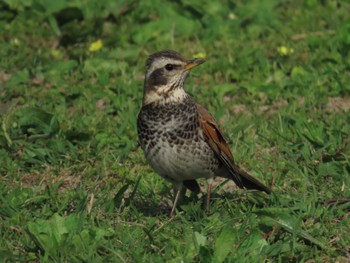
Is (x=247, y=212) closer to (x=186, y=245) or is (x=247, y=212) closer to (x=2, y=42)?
(x=186, y=245)

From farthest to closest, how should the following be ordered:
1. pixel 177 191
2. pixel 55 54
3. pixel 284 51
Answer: pixel 55 54 < pixel 284 51 < pixel 177 191

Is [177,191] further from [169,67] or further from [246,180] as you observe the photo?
[169,67]

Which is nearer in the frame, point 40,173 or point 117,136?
point 40,173

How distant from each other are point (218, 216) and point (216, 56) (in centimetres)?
399

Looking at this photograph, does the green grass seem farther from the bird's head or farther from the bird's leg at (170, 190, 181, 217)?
the bird's head

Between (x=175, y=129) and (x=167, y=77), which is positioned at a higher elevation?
(x=167, y=77)

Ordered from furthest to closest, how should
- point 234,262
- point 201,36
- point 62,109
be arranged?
point 201,36
point 62,109
point 234,262

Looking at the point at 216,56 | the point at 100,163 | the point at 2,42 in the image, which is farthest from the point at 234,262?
the point at 2,42

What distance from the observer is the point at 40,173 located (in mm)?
8094

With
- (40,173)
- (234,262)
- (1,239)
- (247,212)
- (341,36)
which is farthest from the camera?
(341,36)

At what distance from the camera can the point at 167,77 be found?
7.01m

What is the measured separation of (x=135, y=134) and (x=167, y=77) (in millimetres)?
1763

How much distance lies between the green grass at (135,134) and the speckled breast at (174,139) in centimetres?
32

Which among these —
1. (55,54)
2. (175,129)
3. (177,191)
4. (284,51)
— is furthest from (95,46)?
(175,129)
